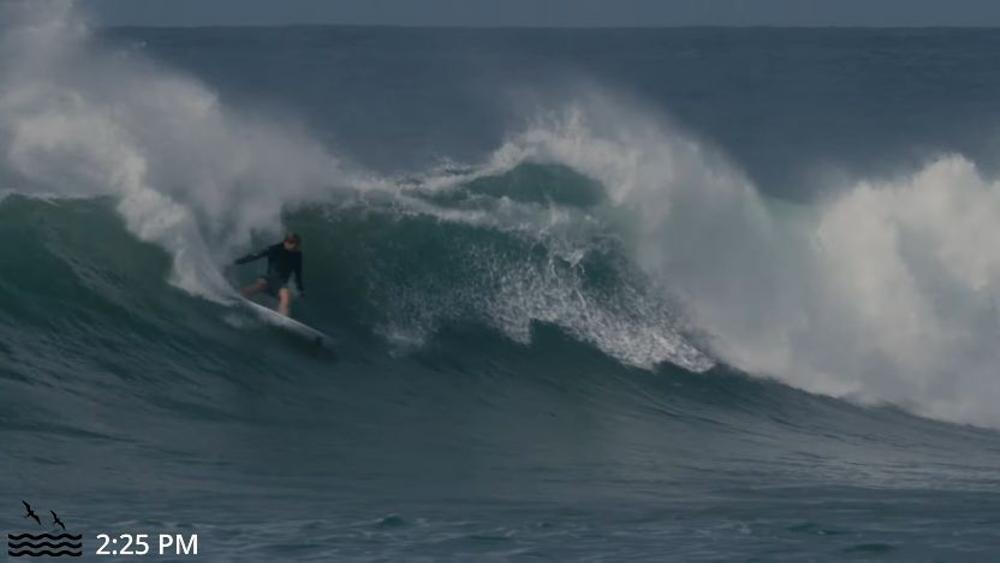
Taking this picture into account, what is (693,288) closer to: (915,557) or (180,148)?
(180,148)

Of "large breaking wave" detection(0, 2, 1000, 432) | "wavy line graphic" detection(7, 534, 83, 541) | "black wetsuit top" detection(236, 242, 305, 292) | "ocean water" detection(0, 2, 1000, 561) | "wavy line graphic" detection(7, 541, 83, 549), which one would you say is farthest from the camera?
"large breaking wave" detection(0, 2, 1000, 432)

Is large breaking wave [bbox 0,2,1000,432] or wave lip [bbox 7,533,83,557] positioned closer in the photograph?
wave lip [bbox 7,533,83,557]

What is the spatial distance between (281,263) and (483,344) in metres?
2.10

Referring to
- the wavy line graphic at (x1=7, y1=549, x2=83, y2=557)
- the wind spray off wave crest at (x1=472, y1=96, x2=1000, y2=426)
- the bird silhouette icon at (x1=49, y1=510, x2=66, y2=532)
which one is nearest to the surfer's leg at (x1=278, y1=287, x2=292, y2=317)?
the wind spray off wave crest at (x1=472, y1=96, x2=1000, y2=426)

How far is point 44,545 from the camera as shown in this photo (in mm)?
9328

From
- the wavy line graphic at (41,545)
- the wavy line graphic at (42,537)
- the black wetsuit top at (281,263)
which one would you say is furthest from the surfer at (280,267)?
the wavy line graphic at (41,545)

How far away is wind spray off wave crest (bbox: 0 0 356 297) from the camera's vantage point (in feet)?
54.0

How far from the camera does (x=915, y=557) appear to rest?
9812mm

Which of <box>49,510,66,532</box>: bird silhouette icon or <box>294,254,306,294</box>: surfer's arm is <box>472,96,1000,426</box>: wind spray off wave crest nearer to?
<box>294,254,306,294</box>: surfer's arm

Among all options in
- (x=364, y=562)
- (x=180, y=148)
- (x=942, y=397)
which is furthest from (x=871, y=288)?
(x=364, y=562)

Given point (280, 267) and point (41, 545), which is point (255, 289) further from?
point (41, 545)

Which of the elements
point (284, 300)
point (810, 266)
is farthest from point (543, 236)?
point (810, 266)

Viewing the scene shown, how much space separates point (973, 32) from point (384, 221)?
49935 mm

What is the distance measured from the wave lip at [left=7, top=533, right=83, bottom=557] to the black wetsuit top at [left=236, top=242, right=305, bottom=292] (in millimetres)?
6201
